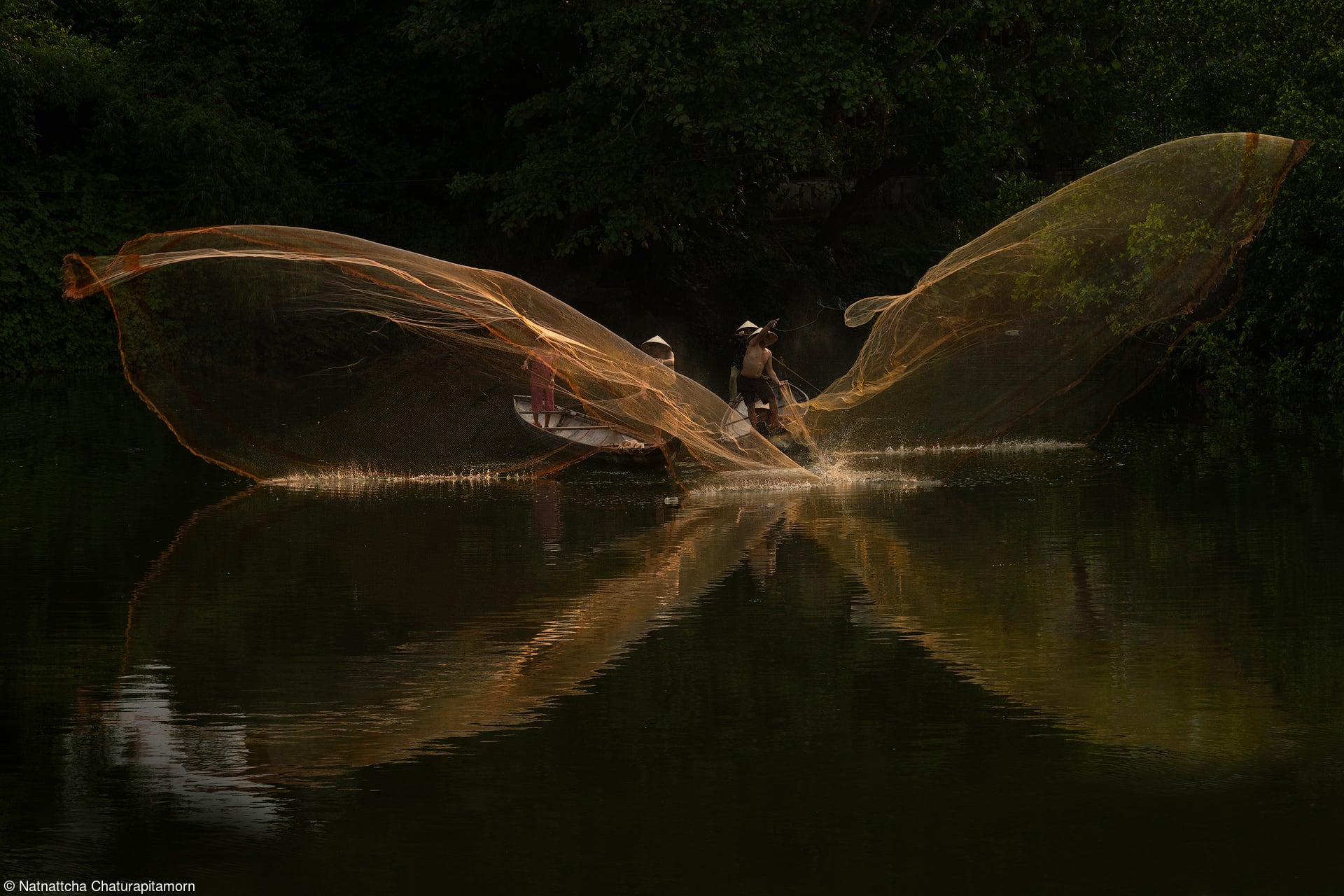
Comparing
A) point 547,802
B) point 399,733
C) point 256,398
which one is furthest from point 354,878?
point 256,398

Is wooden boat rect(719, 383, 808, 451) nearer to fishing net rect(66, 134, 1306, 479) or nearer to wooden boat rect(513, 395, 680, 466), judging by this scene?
fishing net rect(66, 134, 1306, 479)

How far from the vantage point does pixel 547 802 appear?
643 centimetres

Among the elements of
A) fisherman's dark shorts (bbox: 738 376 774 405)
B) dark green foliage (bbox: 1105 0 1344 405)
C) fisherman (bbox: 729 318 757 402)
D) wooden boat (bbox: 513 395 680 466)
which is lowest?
wooden boat (bbox: 513 395 680 466)

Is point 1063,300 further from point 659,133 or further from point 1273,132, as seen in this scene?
point 659,133

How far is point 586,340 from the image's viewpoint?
14500mm

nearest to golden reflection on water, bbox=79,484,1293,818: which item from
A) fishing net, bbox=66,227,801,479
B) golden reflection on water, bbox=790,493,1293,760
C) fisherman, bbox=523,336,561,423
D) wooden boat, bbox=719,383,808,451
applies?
golden reflection on water, bbox=790,493,1293,760

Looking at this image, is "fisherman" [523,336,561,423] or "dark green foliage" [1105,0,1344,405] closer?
"fisherman" [523,336,561,423]

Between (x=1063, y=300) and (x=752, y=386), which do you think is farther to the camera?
(x=752, y=386)

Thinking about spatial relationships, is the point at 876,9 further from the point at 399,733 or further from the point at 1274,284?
the point at 399,733

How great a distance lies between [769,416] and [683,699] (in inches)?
419

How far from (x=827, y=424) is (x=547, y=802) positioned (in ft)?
33.6

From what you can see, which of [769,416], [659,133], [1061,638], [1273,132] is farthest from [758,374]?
[659,133]

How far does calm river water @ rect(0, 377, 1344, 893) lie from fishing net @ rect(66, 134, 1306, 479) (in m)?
1.37

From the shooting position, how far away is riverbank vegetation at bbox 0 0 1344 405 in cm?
2550
